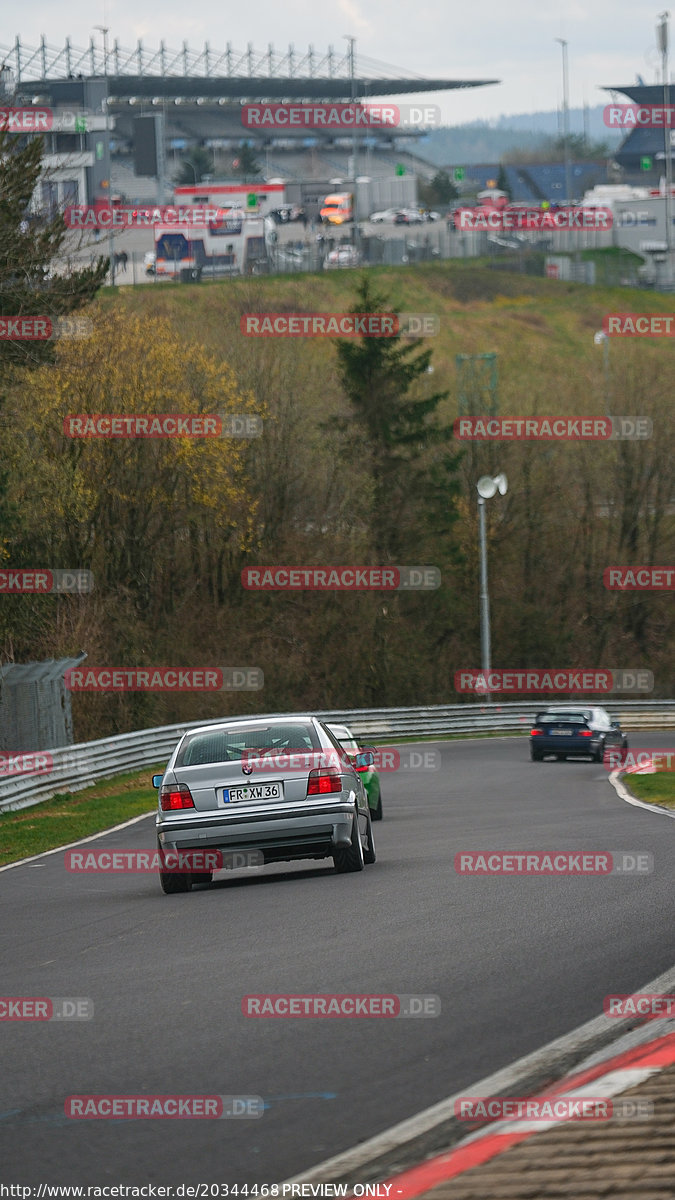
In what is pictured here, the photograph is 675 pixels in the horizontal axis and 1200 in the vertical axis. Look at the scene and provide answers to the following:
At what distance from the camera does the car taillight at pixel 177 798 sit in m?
13.3

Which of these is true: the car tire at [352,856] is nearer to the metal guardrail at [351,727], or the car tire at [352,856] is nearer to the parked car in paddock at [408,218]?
the metal guardrail at [351,727]

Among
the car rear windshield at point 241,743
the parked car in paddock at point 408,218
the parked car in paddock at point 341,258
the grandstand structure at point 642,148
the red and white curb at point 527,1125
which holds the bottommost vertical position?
the car rear windshield at point 241,743

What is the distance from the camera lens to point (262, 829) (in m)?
13.1

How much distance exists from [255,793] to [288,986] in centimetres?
482

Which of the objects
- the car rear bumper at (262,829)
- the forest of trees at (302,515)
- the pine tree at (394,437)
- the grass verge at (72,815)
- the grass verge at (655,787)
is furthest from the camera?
the pine tree at (394,437)

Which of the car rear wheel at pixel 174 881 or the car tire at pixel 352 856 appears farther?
the car tire at pixel 352 856

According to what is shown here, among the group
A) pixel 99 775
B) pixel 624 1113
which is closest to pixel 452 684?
pixel 99 775

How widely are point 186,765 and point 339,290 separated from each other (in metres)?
81.1

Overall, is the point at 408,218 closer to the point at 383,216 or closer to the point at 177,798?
the point at 383,216

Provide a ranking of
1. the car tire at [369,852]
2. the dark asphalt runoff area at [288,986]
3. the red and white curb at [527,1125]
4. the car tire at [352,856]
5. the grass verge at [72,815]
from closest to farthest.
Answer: the red and white curb at [527,1125]
the dark asphalt runoff area at [288,986]
the car tire at [352,856]
the car tire at [369,852]
the grass verge at [72,815]

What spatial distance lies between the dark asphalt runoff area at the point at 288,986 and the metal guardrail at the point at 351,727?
42.2 ft

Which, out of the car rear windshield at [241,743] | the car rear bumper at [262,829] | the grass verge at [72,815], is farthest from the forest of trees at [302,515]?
the car rear bumper at [262,829]

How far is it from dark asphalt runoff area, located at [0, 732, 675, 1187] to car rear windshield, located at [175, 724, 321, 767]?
1.09 meters

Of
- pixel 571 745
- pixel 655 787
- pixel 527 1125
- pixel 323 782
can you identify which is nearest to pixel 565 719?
pixel 571 745
